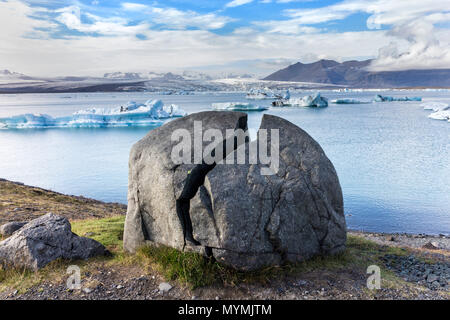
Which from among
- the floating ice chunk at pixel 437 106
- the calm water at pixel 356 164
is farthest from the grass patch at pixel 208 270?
the floating ice chunk at pixel 437 106

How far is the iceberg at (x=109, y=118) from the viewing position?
46781mm

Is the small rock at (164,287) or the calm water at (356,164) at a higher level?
the small rock at (164,287)

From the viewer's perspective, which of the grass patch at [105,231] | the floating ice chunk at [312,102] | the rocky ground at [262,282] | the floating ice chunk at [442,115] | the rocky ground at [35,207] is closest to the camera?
the rocky ground at [262,282]

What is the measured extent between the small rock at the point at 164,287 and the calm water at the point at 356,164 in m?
10.5

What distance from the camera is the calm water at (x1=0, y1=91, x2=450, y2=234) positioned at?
1679 cm

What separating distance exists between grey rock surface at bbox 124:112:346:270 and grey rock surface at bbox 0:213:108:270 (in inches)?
36.8

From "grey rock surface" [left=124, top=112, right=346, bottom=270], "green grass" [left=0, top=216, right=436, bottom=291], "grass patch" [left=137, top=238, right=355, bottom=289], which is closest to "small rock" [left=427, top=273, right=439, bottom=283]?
"green grass" [left=0, top=216, right=436, bottom=291]

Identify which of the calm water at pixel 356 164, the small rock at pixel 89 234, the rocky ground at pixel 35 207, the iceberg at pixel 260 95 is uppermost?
the iceberg at pixel 260 95

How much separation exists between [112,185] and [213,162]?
16.6m

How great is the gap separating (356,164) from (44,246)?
23.7 metres

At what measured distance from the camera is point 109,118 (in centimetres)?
4859

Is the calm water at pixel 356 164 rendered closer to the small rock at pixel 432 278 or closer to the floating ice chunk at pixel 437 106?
the small rock at pixel 432 278
